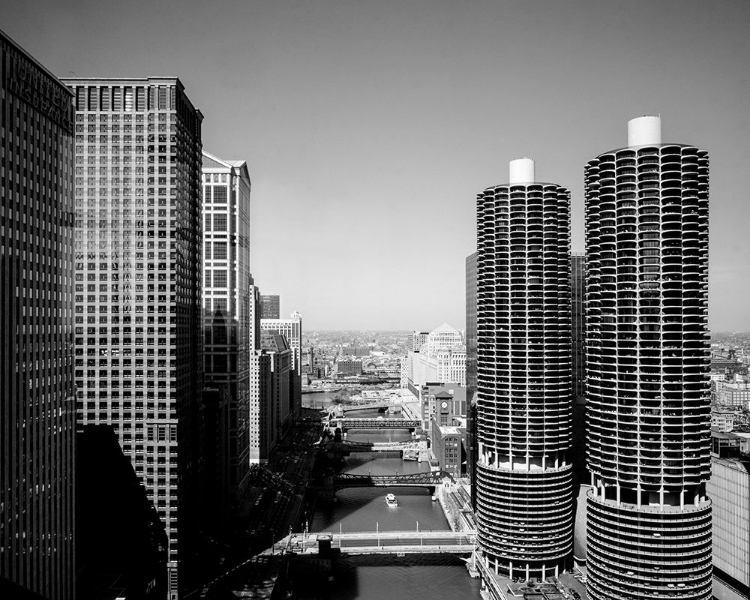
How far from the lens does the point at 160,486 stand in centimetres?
3631

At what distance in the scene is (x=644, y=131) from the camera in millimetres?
36656

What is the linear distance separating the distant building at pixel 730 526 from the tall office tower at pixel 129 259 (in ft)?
96.5

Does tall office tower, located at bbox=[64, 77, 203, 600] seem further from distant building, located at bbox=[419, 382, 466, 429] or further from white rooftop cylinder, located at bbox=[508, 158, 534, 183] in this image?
distant building, located at bbox=[419, 382, 466, 429]

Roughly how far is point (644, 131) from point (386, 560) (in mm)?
32991

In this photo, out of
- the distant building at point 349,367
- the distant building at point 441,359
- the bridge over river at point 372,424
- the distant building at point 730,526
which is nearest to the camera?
the distant building at point 730,526

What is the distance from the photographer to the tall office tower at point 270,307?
130 m

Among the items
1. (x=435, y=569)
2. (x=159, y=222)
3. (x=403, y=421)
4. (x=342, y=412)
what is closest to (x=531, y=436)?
(x=435, y=569)

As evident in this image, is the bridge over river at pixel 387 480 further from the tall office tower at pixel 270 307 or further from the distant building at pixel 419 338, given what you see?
the distant building at pixel 419 338

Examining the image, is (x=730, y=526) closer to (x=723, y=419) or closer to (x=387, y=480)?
(x=387, y=480)

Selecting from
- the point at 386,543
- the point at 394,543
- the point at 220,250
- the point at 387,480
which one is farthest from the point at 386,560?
the point at 220,250

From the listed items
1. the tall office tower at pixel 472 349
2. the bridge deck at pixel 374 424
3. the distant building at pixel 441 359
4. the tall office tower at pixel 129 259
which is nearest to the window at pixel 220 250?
the tall office tower at pixel 129 259

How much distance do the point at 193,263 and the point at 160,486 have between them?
1329 cm

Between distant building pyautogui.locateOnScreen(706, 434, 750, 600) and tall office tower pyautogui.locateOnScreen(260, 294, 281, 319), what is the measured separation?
329ft

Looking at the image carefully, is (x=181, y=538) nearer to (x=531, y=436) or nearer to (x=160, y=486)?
(x=160, y=486)
